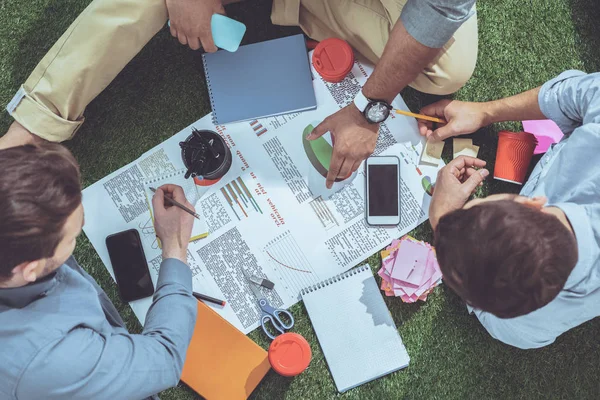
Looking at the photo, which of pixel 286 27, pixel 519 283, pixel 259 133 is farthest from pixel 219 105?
pixel 519 283

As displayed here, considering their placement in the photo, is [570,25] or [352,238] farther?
[570,25]

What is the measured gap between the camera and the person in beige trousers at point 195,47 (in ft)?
4.18

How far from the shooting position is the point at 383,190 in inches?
56.4

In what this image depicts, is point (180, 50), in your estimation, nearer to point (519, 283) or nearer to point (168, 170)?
point (168, 170)

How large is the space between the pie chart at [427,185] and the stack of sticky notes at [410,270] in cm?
14

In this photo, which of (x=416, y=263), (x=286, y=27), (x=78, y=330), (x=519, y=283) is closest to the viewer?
(x=519, y=283)

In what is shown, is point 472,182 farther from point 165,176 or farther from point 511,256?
point 165,176

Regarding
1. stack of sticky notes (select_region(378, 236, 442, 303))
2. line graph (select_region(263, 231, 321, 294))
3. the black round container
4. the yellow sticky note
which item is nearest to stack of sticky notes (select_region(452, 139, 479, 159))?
the yellow sticky note

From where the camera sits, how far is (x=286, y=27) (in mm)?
1528

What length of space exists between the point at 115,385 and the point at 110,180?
25.0 inches

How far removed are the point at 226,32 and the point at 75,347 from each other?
83 cm

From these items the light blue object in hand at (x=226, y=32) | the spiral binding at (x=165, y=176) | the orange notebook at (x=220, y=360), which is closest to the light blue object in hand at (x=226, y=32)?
the light blue object in hand at (x=226, y=32)

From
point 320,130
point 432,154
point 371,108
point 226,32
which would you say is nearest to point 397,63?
point 371,108

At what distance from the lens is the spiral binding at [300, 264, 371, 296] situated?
1.42 metres
